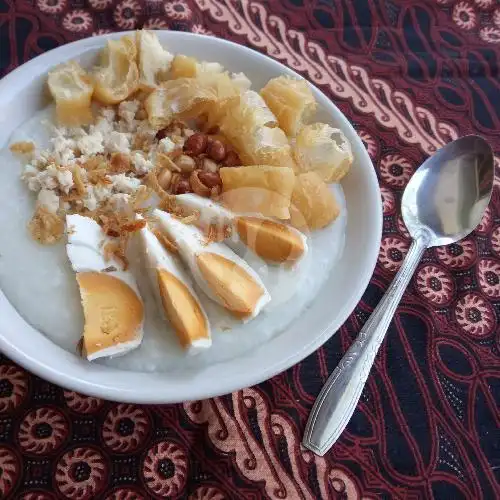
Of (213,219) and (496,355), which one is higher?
(213,219)

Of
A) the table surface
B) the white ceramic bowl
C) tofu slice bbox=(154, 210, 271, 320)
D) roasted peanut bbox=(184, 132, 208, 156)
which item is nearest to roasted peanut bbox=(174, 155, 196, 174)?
roasted peanut bbox=(184, 132, 208, 156)

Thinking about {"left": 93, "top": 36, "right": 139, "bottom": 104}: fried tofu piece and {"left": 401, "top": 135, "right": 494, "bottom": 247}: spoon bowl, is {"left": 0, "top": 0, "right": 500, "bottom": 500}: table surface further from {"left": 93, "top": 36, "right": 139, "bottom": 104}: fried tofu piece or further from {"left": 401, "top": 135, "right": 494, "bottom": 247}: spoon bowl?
{"left": 93, "top": 36, "right": 139, "bottom": 104}: fried tofu piece

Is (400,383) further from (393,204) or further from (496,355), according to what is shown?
(393,204)

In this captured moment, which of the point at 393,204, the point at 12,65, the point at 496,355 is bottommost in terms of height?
the point at 496,355

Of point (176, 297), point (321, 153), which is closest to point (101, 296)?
point (176, 297)

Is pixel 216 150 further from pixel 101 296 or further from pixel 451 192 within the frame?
pixel 451 192

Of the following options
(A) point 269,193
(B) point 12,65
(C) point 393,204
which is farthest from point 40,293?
(C) point 393,204

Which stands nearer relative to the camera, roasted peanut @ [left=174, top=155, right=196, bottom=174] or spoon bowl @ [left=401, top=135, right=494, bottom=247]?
roasted peanut @ [left=174, top=155, right=196, bottom=174]
